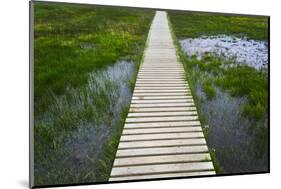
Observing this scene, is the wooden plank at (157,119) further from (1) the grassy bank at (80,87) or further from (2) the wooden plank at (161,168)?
(2) the wooden plank at (161,168)

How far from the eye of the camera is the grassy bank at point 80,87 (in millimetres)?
2748

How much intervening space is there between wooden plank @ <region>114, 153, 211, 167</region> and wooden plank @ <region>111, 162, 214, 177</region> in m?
0.03

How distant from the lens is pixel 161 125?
3.04m

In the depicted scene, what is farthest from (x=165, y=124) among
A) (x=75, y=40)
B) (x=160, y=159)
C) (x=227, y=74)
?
(x=75, y=40)

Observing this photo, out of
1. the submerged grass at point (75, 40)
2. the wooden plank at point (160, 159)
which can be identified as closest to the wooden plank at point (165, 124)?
the wooden plank at point (160, 159)

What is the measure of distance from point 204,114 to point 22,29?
5.20ft

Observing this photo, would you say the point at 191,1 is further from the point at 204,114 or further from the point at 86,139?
the point at 86,139

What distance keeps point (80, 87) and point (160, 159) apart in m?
0.84

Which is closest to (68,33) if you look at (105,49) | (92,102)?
(105,49)

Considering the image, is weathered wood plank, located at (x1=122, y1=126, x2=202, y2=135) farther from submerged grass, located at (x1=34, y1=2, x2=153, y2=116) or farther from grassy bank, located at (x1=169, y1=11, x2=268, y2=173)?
submerged grass, located at (x1=34, y1=2, x2=153, y2=116)

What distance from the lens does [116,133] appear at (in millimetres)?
2908

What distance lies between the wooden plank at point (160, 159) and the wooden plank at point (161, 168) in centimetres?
3

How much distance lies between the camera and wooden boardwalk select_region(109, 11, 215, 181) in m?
2.91

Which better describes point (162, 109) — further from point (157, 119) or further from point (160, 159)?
point (160, 159)
